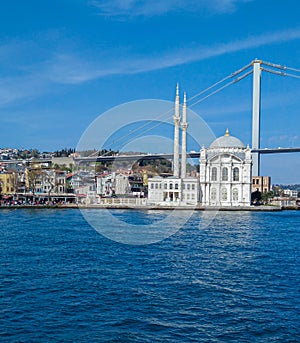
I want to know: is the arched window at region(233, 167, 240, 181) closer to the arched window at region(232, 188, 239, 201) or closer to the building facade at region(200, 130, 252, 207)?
the building facade at region(200, 130, 252, 207)

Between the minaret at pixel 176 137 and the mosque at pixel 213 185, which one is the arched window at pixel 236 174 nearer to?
the mosque at pixel 213 185

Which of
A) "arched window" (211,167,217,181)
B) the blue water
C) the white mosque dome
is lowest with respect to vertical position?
the blue water

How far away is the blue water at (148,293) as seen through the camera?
200 inches

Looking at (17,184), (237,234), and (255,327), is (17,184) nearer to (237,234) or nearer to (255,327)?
(237,234)

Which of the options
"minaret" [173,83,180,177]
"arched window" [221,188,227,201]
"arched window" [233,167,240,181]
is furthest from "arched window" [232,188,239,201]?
"minaret" [173,83,180,177]

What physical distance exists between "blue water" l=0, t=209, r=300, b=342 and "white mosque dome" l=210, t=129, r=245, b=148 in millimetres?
21299

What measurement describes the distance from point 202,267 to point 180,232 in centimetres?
635

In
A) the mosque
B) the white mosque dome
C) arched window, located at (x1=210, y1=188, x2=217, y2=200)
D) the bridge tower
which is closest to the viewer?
the mosque

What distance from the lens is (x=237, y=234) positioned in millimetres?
14172

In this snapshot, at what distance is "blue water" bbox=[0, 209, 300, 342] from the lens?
5078mm

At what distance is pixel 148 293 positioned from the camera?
6.55m

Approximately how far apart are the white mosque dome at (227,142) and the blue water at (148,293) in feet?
69.9

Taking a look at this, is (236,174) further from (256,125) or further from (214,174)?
(256,125)

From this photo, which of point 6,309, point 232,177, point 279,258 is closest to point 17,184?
point 232,177
